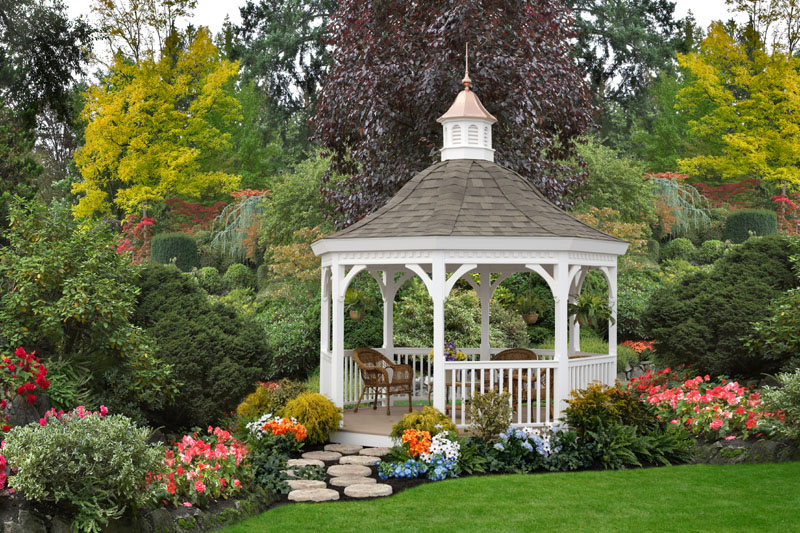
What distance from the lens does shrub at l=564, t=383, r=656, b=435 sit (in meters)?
9.55

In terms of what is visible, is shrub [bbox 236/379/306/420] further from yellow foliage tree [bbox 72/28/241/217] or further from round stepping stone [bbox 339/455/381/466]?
yellow foliage tree [bbox 72/28/241/217]

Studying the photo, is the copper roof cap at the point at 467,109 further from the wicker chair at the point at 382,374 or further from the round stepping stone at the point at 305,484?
the round stepping stone at the point at 305,484

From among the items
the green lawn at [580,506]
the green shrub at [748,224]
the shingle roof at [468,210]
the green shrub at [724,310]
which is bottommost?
the green lawn at [580,506]

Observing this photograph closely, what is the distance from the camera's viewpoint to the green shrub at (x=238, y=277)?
23.4 metres

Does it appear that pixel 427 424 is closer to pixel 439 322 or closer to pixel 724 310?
pixel 439 322

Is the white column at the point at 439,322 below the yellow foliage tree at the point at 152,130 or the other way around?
below

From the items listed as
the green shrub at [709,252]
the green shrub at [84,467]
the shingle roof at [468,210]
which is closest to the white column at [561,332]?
the shingle roof at [468,210]

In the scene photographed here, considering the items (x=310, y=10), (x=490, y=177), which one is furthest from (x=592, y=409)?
(x=310, y=10)

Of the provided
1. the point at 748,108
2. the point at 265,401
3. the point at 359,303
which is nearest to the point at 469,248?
the point at 265,401

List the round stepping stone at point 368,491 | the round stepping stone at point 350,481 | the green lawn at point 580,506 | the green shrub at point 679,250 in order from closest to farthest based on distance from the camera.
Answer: the green lawn at point 580,506 → the round stepping stone at point 368,491 → the round stepping stone at point 350,481 → the green shrub at point 679,250

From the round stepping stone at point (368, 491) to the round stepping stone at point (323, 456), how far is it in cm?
133

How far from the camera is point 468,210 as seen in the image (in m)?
10.5

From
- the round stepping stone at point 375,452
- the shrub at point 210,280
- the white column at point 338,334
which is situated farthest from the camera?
the shrub at point 210,280

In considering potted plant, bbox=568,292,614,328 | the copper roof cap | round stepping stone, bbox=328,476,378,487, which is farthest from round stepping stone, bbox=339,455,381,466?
the copper roof cap
